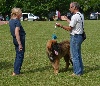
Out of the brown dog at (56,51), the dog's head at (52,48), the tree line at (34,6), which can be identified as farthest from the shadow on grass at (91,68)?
the tree line at (34,6)

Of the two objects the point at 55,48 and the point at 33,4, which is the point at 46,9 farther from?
the point at 55,48

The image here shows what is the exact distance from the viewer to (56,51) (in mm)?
8984

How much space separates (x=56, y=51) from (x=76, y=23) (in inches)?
38.2

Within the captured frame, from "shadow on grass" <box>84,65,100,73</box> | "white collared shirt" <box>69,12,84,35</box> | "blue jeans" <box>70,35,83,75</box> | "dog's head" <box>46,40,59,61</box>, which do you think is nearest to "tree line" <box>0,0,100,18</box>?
"shadow on grass" <box>84,65,100,73</box>

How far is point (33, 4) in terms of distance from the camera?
198 feet

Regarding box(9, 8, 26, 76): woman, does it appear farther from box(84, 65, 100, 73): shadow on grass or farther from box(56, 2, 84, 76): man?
box(84, 65, 100, 73): shadow on grass

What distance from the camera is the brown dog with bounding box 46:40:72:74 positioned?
A: 29.2 feet

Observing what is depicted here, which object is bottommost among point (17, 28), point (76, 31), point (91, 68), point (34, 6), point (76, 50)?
point (91, 68)

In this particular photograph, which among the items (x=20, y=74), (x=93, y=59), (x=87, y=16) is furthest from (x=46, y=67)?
(x=87, y=16)

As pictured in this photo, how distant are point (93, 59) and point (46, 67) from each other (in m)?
2.29

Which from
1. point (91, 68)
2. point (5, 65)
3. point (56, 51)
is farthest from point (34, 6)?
point (56, 51)

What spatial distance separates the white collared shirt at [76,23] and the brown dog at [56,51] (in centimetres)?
63

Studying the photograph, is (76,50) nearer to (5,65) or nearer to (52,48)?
(52,48)

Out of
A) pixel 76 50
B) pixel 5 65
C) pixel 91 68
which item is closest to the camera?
pixel 76 50
